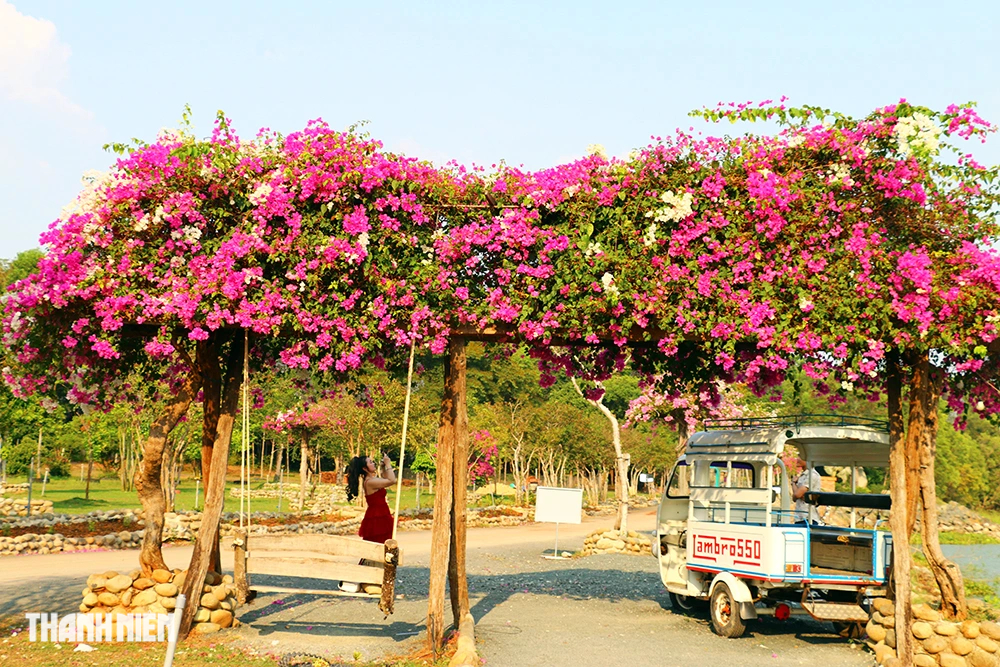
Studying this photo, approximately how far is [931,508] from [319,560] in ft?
21.8

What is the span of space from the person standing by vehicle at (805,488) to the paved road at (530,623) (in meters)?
1.49

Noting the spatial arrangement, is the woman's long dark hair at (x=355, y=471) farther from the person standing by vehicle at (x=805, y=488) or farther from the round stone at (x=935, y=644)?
the round stone at (x=935, y=644)

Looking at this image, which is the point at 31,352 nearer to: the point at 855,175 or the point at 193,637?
the point at 193,637

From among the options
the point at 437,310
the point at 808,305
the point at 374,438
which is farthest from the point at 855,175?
the point at 374,438

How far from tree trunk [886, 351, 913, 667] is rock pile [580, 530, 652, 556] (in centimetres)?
1374

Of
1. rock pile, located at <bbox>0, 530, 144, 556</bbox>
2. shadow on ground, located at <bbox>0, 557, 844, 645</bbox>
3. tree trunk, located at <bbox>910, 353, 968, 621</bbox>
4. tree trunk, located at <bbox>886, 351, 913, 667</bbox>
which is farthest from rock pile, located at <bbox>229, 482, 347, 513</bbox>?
tree trunk, located at <bbox>910, 353, 968, 621</bbox>

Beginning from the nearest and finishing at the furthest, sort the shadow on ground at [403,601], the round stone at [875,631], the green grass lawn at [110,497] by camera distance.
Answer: the round stone at [875,631]
the shadow on ground at [403,601]
the green grass lawn at [110,497]

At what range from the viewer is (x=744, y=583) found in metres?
11.8

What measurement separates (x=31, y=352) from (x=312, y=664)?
504 centimetres

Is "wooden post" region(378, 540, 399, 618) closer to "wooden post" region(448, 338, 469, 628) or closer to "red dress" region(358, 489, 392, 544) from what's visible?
"wooden post" region(448, 338, 469, 628)

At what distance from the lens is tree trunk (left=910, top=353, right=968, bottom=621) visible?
33.3ft

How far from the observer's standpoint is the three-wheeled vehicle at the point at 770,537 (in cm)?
1126

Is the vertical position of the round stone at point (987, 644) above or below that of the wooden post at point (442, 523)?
below

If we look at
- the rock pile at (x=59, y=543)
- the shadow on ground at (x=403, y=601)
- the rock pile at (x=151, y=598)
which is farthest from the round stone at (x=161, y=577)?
the rock pile at (x=59, y=543)
